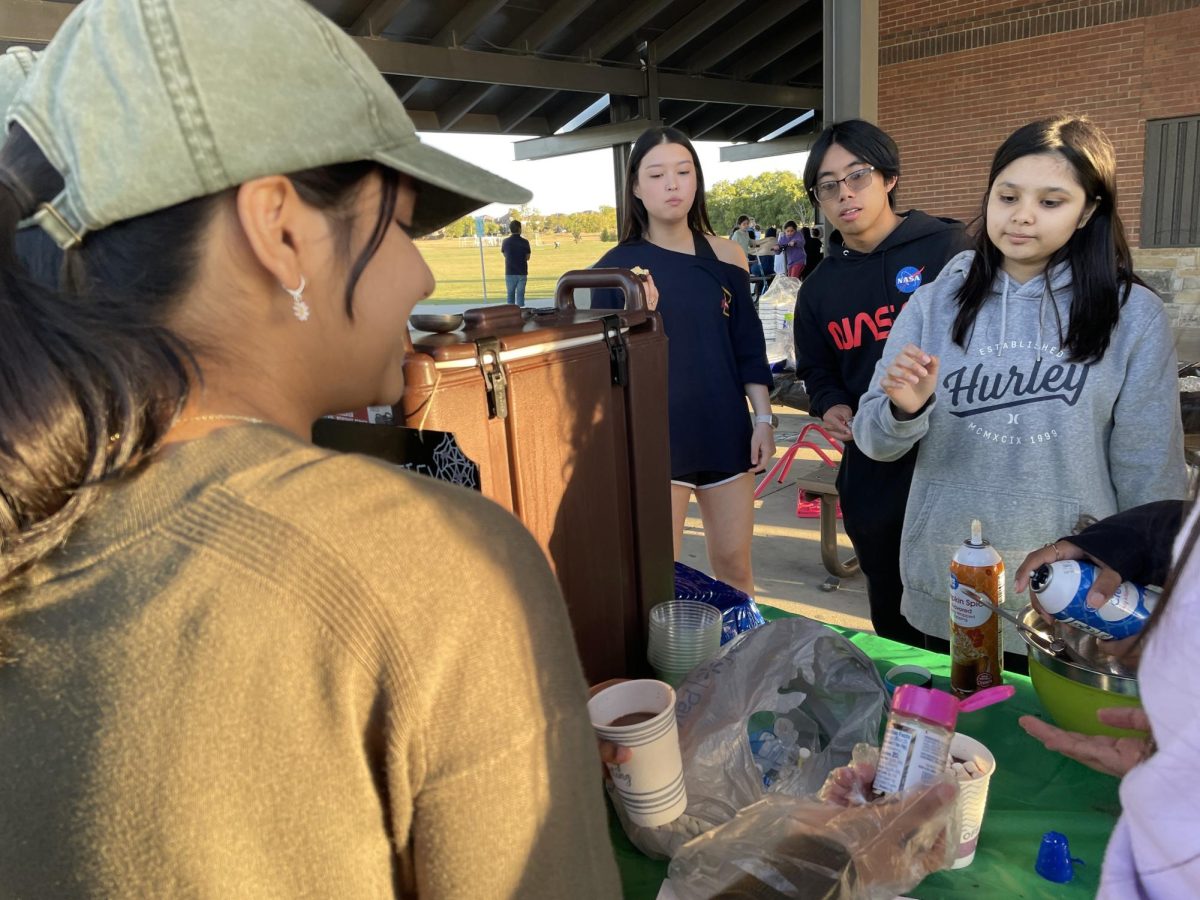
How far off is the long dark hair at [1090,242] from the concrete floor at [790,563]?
176 cm

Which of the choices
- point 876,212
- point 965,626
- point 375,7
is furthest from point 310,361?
point 375,7

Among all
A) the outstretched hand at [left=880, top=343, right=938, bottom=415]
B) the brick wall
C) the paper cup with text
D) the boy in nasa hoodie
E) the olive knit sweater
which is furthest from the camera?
the brick wall

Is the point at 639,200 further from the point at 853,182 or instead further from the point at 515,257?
the point at 515,257

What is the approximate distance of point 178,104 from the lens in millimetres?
525

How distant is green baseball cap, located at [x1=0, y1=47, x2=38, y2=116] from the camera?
788 millimetres

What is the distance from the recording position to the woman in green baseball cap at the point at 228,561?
480 millimetres

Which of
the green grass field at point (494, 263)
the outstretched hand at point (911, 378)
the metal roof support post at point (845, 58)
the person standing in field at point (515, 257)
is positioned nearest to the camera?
the outstretched hand at point (911, 378)

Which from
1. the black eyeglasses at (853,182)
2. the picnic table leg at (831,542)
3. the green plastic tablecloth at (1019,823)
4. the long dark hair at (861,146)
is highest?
the long dark hair at (861,146)

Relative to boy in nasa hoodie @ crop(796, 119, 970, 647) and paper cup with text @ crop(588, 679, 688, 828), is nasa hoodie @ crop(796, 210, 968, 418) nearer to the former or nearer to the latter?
boy in nasa hoodie @ crop(796, 119, 970, 647)

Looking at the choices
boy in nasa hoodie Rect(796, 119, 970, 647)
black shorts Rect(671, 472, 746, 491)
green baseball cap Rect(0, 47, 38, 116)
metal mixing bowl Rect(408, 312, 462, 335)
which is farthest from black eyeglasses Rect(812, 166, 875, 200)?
green baseball cap Rect(0, 47, 38, 116)

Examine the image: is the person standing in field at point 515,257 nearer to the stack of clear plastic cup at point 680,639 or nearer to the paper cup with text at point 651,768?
the stack of clear plastic cup at point 680,639

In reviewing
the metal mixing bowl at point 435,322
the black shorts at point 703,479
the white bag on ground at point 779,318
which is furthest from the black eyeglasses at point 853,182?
the white bag on ground at point 779,318

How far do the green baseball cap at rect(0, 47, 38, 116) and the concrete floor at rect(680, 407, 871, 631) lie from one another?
9.63 ft

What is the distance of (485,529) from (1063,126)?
1.75 m
